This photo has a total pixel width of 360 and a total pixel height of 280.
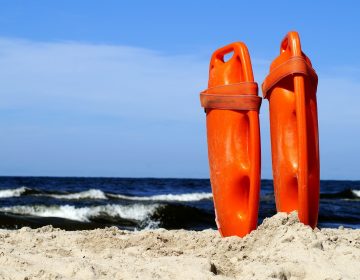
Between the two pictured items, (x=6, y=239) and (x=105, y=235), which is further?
(x=105, y=235)

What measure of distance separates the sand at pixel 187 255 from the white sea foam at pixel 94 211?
8.60 metres

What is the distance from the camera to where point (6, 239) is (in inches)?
193

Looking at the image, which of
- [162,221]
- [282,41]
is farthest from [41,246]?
[162,221]

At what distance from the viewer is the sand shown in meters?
3.61

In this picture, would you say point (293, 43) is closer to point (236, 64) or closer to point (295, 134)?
point (236, 64)

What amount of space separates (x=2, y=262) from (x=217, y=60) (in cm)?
253

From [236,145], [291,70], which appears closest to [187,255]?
[236,145]

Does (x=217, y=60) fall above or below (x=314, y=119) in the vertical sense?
above

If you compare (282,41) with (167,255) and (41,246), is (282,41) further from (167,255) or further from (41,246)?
(41,246)

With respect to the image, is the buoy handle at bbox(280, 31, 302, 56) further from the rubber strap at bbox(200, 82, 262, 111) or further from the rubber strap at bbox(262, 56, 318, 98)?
the rubber strap at bbox(200, 82, 262, 111)

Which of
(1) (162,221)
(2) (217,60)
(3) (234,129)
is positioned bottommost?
(1) (162,221)

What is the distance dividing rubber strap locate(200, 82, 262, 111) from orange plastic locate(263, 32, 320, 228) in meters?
0.21

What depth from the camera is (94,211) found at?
1410 centimetres

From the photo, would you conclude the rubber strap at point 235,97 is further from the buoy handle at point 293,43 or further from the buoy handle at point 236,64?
the buoy handle at point 293,43
